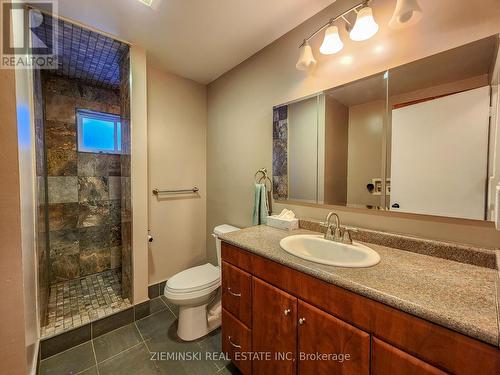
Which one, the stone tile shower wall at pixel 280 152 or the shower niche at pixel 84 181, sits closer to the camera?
the stone tile shower wall at pixel 280 152

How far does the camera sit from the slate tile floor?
1.37 metres

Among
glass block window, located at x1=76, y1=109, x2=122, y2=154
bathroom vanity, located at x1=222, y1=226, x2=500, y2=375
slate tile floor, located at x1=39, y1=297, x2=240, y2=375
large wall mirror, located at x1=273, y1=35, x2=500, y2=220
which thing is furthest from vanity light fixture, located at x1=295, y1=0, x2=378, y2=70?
slate tile floor, located at x1=39, y1=297, x2=240, y2=375

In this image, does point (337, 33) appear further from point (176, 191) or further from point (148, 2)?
point (176, 191)

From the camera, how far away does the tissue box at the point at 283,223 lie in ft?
4.92

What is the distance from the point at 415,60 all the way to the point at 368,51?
266 millimetres

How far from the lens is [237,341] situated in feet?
4.19

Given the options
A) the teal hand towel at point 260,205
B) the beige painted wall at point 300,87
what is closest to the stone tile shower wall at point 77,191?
the beige painted wall at point 300,87

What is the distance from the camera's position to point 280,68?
1.67 m

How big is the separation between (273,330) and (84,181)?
2.44 meters

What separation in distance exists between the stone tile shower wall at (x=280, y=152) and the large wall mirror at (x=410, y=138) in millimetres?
94

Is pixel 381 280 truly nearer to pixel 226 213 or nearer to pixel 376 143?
pixel 376 143

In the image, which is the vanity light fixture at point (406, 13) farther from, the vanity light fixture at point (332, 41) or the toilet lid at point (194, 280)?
the toilet lid at point (194, 280)

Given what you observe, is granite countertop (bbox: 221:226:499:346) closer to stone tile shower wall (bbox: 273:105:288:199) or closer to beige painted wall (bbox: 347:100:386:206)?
beige painted wall (bbox: 347:100:386:206)

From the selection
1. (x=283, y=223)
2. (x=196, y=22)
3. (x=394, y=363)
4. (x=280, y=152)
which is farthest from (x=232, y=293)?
(x=196, y=22)
